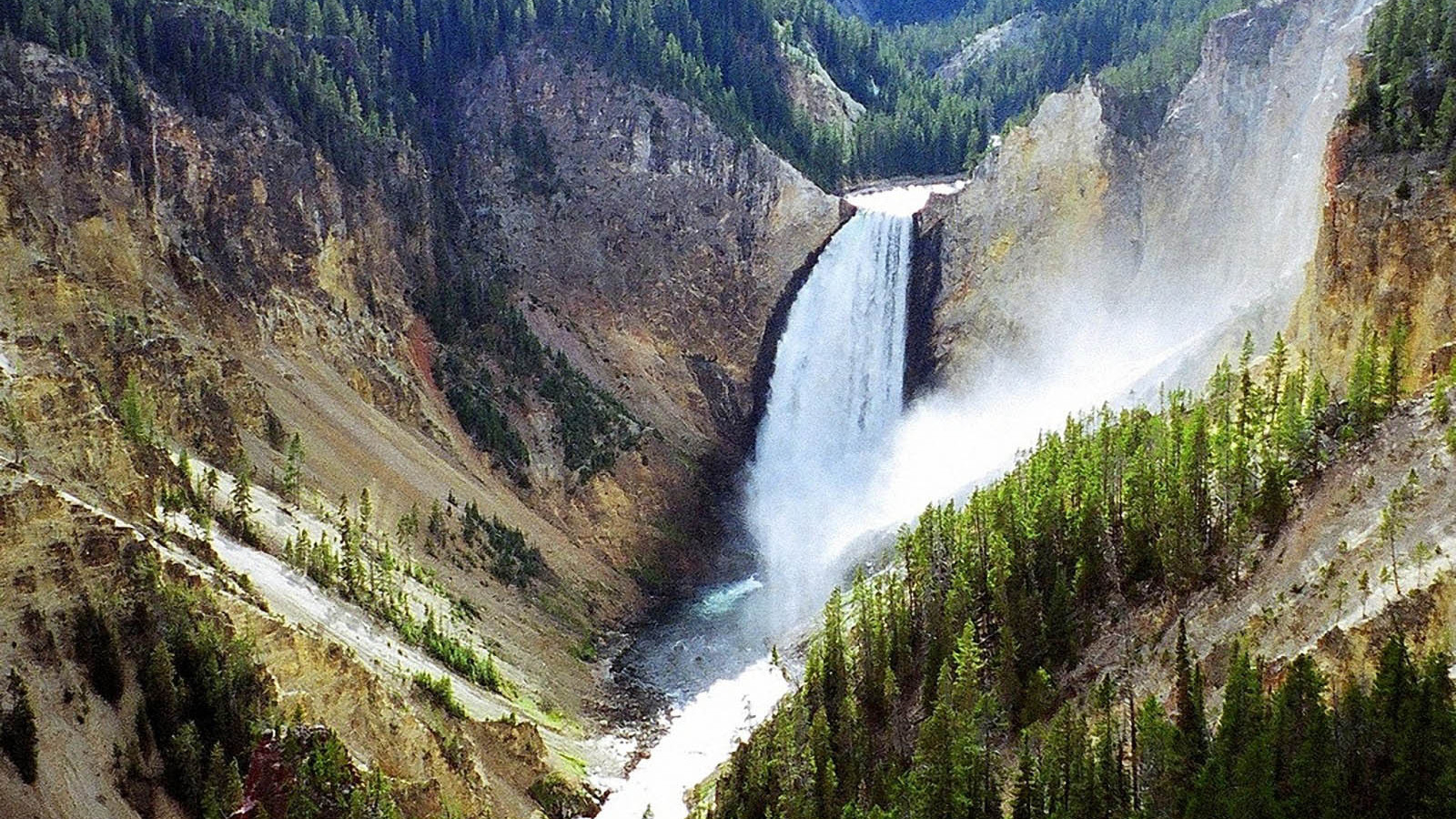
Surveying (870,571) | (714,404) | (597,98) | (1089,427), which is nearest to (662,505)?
(714,404)

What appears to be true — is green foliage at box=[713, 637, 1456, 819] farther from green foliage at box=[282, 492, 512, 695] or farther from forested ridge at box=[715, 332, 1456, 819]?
green foliage at box=[282, 492, 512, 695]

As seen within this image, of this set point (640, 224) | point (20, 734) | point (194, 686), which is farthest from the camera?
point (640, 224)

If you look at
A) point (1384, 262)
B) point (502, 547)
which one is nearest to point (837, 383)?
point (502, 547)

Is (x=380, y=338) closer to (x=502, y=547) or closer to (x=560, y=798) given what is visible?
(x=502, y=547)

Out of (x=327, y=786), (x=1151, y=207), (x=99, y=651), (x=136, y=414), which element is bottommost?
(x=327, y=786)

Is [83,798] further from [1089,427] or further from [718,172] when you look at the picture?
[718,172]

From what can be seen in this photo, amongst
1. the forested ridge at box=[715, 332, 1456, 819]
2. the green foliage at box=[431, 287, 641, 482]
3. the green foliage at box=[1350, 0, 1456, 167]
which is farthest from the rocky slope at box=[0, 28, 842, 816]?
the green foliage at box=[1350, 0, 1456, 167]

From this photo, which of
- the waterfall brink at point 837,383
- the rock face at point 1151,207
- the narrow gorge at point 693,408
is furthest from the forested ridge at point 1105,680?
the waterfall brink at point 837,383
